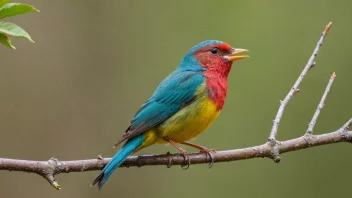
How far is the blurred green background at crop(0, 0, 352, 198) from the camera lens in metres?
8.26

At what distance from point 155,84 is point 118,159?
4962 millimetres

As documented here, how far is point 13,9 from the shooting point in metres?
2.97

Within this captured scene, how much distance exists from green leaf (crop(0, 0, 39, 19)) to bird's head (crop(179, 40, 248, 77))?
9.71 ft

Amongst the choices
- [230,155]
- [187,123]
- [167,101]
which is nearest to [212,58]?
[167,101]

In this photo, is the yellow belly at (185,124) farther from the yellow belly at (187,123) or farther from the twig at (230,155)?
the twig at (230,155)

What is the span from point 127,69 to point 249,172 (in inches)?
88.2

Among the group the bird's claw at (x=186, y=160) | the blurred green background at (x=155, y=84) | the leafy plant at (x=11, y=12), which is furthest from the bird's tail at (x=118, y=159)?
the blurred green background at (x=155, y=84)

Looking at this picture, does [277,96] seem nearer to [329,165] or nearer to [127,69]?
[329,165]

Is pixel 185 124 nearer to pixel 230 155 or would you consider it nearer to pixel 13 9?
pixel 230 155

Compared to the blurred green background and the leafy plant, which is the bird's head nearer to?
the blurred green background

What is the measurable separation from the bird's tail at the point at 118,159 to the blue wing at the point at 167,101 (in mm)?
54

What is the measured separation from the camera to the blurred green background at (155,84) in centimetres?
826

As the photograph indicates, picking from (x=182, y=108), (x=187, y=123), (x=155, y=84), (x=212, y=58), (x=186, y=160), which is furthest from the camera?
(x=155, y=84)

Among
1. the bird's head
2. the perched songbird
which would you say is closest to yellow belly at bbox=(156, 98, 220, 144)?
the perched songbird
